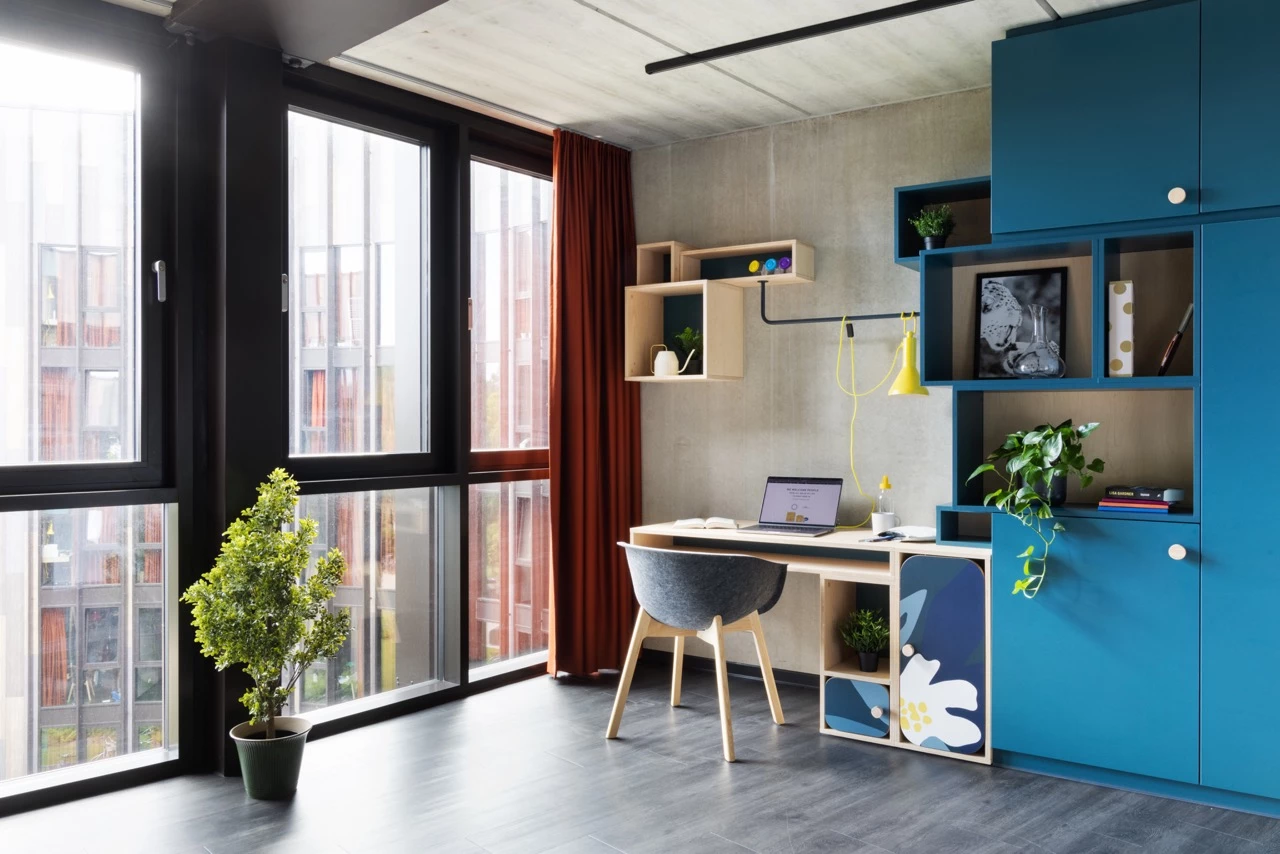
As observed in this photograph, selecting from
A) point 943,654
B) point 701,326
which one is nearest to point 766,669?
point 943,654

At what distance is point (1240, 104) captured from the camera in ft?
9.40

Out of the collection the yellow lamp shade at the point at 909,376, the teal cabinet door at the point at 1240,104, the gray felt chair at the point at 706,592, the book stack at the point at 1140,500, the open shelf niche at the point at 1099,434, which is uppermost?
the teal cabinet door at the point at 1240,104

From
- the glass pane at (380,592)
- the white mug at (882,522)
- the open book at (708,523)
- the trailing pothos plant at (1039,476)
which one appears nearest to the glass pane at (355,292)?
the glass pane at (380,592)

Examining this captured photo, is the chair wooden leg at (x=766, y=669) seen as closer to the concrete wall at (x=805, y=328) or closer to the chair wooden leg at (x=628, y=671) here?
the chair wooden leg at (x=628, y=671)

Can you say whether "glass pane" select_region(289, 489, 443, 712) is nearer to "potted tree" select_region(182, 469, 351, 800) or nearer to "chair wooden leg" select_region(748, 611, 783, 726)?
"potted tree" select_region(182, 469, 351, 800)

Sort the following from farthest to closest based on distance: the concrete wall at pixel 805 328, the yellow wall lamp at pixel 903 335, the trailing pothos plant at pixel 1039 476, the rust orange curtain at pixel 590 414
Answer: the rust orange curtain at pixel 590 414, the concrete wall at pixel 805 328, the yellow wall lamp at pixel 903 335, the trailing pothos plant at pixel 1039 476

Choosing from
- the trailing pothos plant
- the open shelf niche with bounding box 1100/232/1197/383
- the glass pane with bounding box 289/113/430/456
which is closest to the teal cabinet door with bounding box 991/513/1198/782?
the trailing pothos plant

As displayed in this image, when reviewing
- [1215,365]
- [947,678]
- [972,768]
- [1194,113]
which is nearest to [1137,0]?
[1194,113]

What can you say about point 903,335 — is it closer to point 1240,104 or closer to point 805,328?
point 805,328

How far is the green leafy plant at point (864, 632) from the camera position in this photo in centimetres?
356

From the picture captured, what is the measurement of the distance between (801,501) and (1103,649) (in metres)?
1.35

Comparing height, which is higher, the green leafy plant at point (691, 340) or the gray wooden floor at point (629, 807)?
the green leafy plant at point (691, 340)

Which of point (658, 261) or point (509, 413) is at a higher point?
point (658, 261)

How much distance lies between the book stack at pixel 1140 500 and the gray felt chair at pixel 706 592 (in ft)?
3.57
